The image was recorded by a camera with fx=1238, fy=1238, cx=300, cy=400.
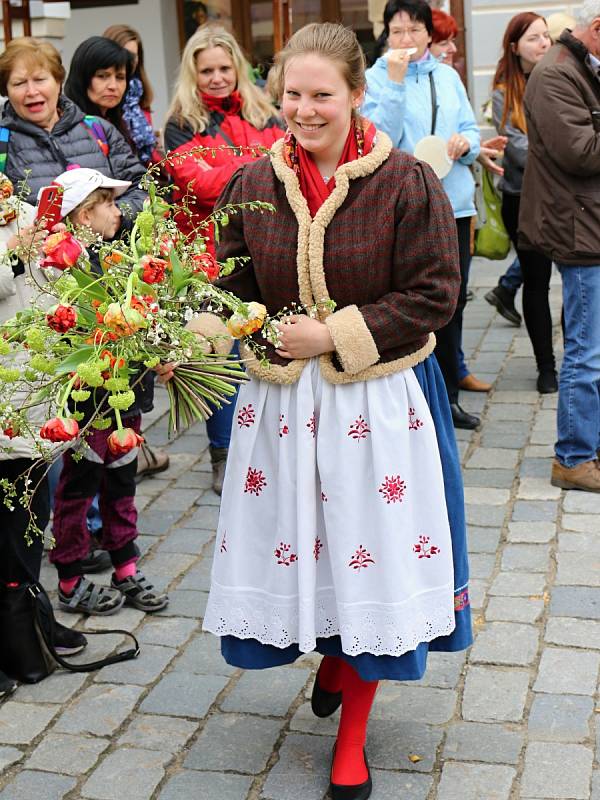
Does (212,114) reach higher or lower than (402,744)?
higher

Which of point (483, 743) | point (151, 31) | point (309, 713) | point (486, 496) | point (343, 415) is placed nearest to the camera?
point (343, 415)

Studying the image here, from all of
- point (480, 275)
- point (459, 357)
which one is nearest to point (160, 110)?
point (480, 275)

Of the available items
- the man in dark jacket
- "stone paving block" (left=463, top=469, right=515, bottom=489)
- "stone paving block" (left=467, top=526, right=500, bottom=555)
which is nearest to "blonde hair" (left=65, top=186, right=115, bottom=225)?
"stone paving block" (left=467, top=526, right=500, bottom=555)

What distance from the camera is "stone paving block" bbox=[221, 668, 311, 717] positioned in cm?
391

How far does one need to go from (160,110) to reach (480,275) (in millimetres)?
4460

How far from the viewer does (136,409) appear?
181 inches

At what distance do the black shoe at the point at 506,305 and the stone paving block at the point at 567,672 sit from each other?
14.9ft

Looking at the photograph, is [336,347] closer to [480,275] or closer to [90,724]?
[90,724]

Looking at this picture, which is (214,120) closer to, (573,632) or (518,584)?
(518,584)

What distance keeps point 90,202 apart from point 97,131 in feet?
3.67

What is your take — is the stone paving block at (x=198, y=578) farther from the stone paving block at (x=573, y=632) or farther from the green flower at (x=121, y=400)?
the green flower at (x=121, y=400)

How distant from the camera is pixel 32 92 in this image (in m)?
4.82

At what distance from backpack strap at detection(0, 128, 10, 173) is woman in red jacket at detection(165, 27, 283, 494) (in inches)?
42.2

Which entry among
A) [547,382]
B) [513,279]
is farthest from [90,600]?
[513,279]
